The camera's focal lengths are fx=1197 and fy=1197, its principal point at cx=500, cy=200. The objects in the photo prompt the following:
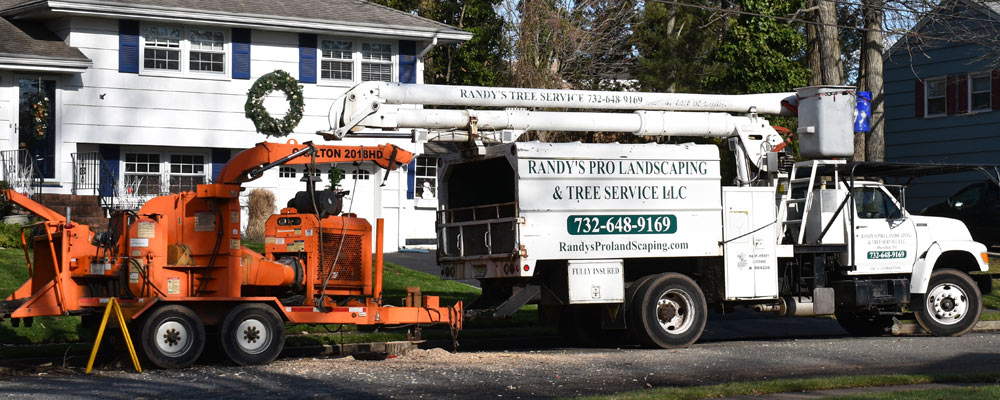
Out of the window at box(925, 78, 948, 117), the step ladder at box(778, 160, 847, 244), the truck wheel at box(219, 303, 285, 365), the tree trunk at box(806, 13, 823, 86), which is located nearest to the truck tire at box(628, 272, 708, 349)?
the step ladder at box(778, 160, 847, 244)

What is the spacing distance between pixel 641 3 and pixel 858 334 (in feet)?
79.6

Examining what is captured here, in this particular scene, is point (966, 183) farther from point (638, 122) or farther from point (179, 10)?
point (179, 10)

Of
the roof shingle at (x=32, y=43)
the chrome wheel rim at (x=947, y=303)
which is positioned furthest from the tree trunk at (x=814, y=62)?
the roof shingle at (x=32, y=43)

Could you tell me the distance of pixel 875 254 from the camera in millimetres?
16484

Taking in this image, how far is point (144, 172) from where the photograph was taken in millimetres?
26578

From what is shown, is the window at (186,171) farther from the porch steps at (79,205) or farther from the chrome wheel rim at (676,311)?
the chrome wheel rim at (676,311)

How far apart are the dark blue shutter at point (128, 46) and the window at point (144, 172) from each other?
1.99m

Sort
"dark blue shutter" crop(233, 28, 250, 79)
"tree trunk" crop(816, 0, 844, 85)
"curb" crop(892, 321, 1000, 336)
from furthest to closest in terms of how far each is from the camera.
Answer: "dark blue shutter" crop(233, 28, 250, 79) < "tree trunk" crop(816, 0, 844, 85) < "curb" crop(892, 321, 1000, 336)

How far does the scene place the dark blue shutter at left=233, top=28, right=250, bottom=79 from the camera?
1057 inches

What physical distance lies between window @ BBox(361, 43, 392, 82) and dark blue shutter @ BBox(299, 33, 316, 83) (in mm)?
1239

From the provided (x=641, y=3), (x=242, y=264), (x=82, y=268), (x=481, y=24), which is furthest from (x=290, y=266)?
(x=641, y=3)

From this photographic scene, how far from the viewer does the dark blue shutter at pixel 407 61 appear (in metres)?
28.6

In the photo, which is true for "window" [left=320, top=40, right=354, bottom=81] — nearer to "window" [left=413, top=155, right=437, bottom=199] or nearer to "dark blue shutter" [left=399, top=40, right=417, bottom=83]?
"dark blue shutter" [left=399, top=40, right=417, bottom=83]

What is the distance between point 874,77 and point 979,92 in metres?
8.98
